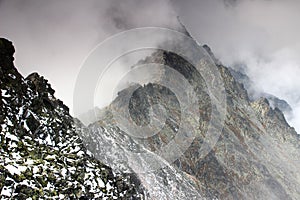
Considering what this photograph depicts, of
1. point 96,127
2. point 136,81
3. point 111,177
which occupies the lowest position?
point 111,177

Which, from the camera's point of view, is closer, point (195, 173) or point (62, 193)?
point (62, 193)

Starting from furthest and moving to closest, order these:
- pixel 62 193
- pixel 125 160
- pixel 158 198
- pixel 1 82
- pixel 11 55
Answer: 1. pixel 125 160
2. pixel 158 198
3. pixel 11 55
4. pixel 1 82
5. pixel 62 193

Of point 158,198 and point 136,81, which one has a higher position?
point 136,81

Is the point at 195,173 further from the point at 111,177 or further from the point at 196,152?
the point at 111,177

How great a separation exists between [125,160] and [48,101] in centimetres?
4912

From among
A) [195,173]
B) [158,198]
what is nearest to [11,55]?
[158,198]

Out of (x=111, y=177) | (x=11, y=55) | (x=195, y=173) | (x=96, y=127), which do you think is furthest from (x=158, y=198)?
(x=195, y=173)

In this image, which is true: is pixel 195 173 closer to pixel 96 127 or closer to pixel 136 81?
pixel 136 81

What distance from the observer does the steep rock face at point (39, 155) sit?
46.4 metres

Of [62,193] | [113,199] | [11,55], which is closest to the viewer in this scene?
[62,193]

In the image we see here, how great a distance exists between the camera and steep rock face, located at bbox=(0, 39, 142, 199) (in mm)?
46375

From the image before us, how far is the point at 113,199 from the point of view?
177ft

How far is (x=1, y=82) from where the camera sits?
5756 cm

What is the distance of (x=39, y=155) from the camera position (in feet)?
172
